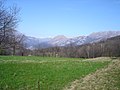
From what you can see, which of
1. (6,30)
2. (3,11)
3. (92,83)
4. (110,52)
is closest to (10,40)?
(6,30)

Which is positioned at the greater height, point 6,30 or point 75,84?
point 6,30

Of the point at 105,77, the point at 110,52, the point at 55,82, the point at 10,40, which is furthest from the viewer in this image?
the point at 110,52

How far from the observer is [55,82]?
61.8 ft

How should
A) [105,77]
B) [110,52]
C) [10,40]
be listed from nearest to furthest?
[10,40], [105,77], [110,52]

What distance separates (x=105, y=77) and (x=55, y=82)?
4853 millimetres

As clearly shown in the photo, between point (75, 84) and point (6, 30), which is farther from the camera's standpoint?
point (75, 84)

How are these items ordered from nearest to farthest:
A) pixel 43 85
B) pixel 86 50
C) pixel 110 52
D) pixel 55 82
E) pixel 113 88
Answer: pixel 113 88
pixel 43 85
pixel 55 82
pixel 110 52
pixel 86 50

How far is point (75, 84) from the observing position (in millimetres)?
18125

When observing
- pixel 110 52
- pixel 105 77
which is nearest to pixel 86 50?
pixel 110 52

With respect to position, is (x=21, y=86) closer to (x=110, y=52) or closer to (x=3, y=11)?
(x=3, y=11)

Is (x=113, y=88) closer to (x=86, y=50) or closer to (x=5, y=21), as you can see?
(x=5, y=21)

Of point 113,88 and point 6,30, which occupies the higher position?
point 6,30

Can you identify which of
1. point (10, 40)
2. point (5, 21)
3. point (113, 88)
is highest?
point (5, 21)

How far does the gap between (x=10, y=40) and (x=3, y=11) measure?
2661 mm
